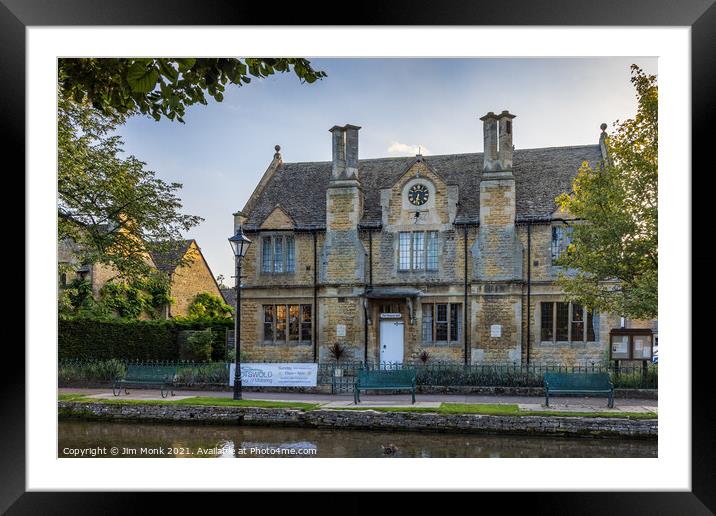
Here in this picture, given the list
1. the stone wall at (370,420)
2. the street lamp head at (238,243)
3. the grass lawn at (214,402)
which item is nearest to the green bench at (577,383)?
the stone wall at (370,420)

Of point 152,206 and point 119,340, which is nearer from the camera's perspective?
point 152,206

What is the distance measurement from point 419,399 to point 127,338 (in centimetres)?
1305

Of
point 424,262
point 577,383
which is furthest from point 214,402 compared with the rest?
point 424,262

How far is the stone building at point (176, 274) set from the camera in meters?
21.0

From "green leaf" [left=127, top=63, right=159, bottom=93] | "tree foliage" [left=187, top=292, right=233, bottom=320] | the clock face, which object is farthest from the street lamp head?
"tree foliage" [left=187, top=292, right=233, bottom=320]

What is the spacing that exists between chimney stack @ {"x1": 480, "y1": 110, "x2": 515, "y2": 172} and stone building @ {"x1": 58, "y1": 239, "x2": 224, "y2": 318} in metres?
10.8

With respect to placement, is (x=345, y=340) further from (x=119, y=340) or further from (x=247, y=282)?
(x=119, y=340)

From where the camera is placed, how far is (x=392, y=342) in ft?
75.6

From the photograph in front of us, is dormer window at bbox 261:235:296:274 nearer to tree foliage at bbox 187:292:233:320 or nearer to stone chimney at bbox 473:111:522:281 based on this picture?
tree foliage at bbox 187:292:233:320

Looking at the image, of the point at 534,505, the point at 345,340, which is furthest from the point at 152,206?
the point at 534,505

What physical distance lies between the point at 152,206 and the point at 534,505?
47.5 feet

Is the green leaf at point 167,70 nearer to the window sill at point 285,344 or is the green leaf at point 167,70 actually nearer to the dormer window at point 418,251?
the dormer window at point 418,251

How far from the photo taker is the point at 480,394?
16.9 m

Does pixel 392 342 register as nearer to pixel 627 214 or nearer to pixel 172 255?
pixel 172 255
